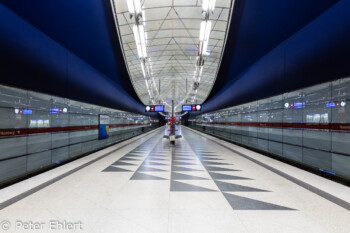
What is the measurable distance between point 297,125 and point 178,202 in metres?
4.78

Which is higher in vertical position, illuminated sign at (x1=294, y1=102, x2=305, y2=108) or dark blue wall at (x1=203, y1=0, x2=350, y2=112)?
dark blue wall at (x1=203, y1=0, x2=350, y2=112)

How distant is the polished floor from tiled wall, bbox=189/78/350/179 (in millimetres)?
1264

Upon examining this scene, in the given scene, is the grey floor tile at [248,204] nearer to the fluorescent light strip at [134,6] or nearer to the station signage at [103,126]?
the fluorescent light strip at [134,6]

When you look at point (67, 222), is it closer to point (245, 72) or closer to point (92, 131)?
point (92, 131)

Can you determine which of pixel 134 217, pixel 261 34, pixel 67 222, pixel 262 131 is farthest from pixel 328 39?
pixel 67 222

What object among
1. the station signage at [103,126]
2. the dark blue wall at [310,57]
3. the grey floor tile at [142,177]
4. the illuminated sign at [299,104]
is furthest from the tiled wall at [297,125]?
the station signage at [103,126]

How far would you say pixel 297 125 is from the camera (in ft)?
18.4

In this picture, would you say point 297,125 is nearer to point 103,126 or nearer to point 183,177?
point 183,177

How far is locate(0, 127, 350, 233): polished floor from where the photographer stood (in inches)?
92.3

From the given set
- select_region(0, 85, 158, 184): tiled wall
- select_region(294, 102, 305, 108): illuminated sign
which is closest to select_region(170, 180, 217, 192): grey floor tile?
select_region(0, 85, 158, 184): tiled wall

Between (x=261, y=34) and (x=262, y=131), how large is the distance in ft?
13.9

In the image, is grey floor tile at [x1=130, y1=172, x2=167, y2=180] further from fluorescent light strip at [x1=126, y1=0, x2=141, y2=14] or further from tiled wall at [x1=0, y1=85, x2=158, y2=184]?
fluorescent light strip at [x1=126, y1=0, x2=141, y2=14]

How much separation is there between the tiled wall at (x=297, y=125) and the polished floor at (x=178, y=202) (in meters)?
1.26

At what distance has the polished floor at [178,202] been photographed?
234 cm
